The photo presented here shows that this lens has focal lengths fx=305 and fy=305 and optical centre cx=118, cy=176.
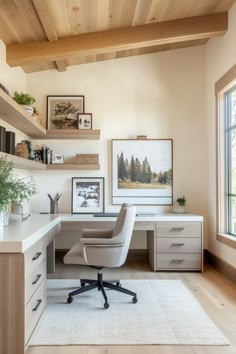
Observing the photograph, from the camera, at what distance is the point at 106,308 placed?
2.67m

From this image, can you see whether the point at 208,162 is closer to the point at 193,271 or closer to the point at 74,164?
the point at 193,271

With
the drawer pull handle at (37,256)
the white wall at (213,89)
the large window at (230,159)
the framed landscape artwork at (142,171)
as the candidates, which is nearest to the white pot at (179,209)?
the framed landscape artwork at (142,171)

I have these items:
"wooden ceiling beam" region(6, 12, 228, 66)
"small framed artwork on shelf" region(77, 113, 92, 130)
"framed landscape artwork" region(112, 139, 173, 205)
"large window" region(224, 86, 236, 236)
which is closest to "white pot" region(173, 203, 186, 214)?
"framed landscape artwork" region(112, 139, 173, 205)

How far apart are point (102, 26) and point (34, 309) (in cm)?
305

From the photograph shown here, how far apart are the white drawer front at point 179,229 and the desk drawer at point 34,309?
1.74 m

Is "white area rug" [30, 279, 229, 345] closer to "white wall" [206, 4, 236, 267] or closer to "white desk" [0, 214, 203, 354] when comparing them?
"white desk" [0, 214, 203, 354]

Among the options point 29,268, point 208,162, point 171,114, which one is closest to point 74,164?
point 171,114

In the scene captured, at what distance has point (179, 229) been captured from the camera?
385 cm

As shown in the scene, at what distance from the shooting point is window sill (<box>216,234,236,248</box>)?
348 centimetres

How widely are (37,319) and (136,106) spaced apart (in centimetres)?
320

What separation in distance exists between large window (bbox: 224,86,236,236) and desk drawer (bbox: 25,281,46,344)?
2.41m

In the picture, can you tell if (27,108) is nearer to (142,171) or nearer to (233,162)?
(142,171)

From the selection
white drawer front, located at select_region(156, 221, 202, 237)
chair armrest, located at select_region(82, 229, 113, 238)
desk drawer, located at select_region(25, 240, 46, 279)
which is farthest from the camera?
white drawer front, located at select_region(156, 221, 202, 237)

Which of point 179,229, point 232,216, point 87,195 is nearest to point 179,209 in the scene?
point 179,229
